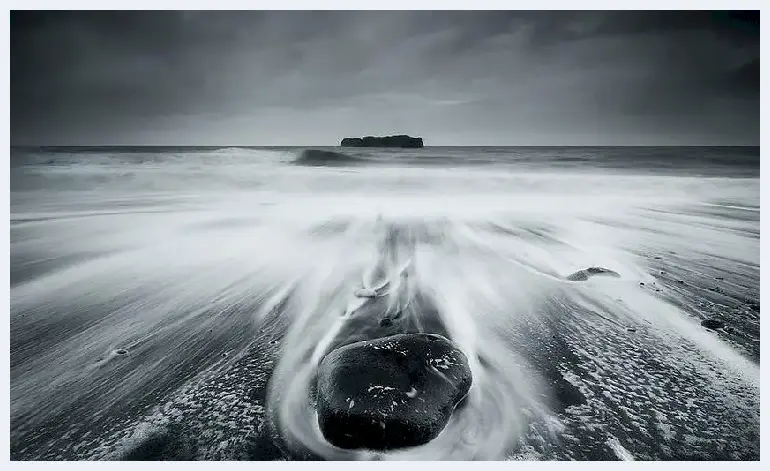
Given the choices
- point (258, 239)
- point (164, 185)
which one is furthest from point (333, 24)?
point (164, 185)

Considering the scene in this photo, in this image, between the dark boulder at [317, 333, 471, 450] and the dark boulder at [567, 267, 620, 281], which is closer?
the dark boulder at [317, 333, 471, 450]

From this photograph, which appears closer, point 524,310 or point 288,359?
point 288,359

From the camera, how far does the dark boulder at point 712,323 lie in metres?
2.98

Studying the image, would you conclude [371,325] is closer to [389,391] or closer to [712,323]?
[389,391]

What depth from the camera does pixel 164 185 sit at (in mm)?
11312

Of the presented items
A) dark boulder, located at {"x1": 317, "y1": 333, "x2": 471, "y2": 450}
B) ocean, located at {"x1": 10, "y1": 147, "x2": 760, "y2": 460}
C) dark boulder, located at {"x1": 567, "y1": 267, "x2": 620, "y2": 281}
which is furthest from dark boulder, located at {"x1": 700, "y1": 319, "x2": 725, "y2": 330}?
dark boulder, located at {"x1": 317, "y1": 333, "x2": 471, "y2": 450}

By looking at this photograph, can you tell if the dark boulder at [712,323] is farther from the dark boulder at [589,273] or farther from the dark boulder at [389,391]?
the dark boulder at [389,391]

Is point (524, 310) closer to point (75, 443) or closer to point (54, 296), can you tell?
point (75, 443)

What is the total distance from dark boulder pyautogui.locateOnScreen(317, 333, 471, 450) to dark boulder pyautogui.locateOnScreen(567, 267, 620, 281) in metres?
2.08

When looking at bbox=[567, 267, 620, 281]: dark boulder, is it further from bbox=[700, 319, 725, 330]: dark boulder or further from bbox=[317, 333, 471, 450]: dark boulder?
bbox=[317, 333, 471, 450]: dark boulder

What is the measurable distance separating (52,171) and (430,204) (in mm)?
12100

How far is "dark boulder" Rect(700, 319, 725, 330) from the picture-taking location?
2.98 m

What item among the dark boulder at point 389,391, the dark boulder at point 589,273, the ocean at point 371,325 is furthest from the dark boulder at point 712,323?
the dark boulder at point 389,391

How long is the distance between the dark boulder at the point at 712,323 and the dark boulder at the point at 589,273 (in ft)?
3.01
